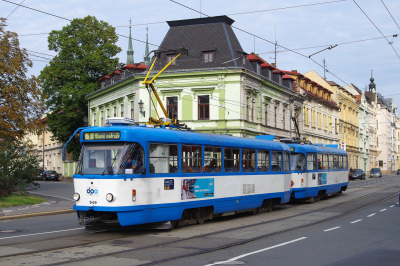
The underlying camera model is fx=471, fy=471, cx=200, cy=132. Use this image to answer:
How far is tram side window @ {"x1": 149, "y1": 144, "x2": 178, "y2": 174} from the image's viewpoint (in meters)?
12.2

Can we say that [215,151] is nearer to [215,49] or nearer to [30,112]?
[30,112]

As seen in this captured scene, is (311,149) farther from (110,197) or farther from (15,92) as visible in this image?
(15,92)

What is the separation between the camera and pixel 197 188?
1373 cm

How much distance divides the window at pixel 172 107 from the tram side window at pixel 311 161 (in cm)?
1670

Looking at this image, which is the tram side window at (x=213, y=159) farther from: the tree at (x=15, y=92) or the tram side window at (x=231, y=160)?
the tree at (x=15, y=92)

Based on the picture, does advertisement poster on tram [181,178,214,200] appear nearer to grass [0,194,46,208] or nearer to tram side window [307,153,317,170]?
tram side window [307,153,317,170]

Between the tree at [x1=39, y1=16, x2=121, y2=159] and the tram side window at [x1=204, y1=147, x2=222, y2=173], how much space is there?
3443cm

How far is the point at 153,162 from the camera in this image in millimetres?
12172

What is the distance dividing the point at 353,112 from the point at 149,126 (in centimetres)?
7186

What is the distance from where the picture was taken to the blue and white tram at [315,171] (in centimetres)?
2259

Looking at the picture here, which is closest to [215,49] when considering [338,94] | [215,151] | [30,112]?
[30,112]

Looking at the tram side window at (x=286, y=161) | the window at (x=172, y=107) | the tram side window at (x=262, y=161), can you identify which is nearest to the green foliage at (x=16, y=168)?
the tram side window at (x=262, y=161)

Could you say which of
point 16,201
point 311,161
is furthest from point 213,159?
point 16,201

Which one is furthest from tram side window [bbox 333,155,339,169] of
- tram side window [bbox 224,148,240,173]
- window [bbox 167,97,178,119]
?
window [bbox 167,97,178,119]
